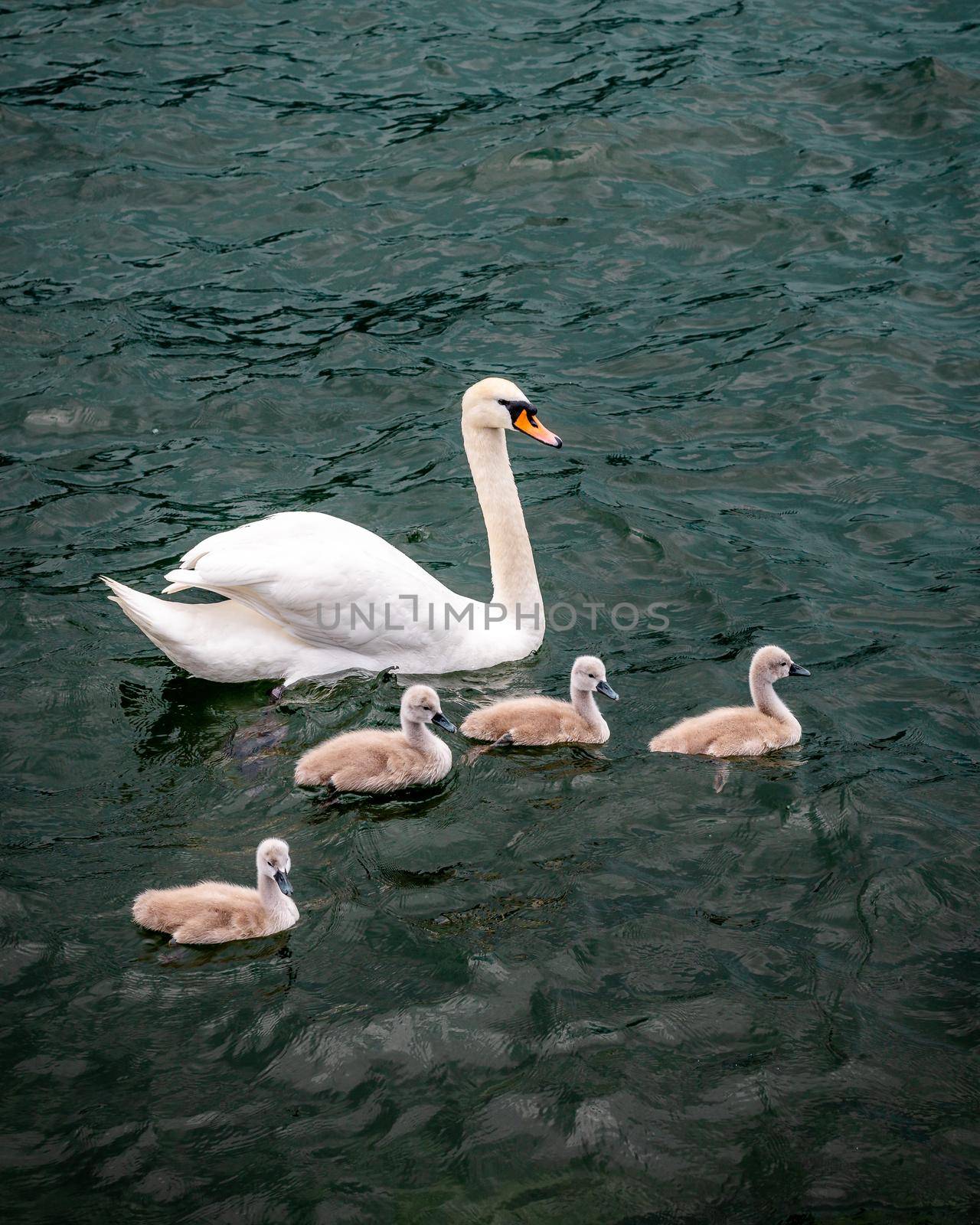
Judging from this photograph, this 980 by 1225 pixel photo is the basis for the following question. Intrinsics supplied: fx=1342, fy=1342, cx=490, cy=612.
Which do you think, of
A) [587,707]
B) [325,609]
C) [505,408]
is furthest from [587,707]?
[505,408]

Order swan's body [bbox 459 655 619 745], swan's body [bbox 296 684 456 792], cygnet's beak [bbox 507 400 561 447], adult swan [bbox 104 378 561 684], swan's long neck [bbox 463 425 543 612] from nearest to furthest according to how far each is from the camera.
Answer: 1. swan's body [bbox 296 684 456 792]
2. swan's body [bbox 459 655 619 745]
3. adult swan [bbox 104 378 561 684]
4. cygnet's beak [bbox 507 400 561 447]
5. swan's long neck [bbox 463 425 543 612]

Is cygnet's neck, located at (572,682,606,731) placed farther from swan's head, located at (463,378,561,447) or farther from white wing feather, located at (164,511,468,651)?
swan's head, located at (463,378,561,447)

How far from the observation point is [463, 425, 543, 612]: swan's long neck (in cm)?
871

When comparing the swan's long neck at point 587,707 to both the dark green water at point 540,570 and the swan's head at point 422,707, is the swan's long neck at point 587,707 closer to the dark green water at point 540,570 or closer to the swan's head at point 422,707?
the dark green water at point 540,570

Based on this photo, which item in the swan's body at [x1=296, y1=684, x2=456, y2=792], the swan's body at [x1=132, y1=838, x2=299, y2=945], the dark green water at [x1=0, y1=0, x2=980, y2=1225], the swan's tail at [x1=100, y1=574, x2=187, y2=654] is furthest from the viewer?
the swan's tail at [x1=100, y1=574, x2=187, y2=654]

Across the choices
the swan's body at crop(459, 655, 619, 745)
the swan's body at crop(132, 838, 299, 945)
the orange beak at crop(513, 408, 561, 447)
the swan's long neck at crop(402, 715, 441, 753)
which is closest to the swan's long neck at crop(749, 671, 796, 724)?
the swan's body at crop(459, 655, 619, 745)

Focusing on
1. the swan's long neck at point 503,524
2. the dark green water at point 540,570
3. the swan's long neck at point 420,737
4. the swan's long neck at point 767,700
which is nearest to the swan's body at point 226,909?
the dark green water at point 540,570

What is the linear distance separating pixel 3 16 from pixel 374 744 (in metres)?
13.0

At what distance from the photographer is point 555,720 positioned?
7434 mm

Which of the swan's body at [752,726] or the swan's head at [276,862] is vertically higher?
the swan's head at [276,862]

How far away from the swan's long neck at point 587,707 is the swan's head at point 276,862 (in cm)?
212

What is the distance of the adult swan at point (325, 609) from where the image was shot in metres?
7.82

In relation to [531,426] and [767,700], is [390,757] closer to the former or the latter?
[767,700]

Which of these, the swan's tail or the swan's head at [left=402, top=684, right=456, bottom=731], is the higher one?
the swan's tail
